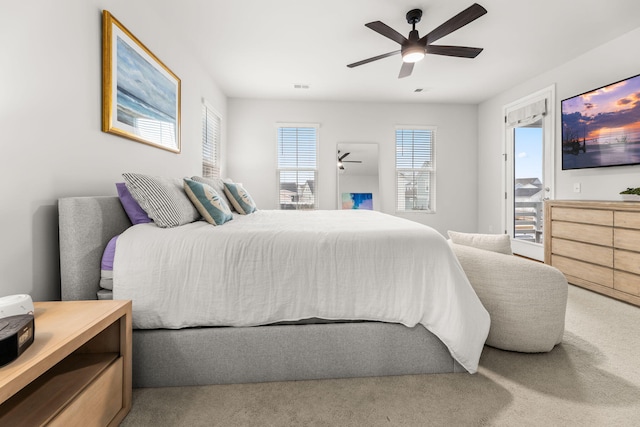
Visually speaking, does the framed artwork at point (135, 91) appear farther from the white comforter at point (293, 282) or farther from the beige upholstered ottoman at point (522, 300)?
the beige upholstered ottoman at point (522, 300)

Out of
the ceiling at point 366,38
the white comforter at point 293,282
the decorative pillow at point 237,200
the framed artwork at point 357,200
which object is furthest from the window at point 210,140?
the white comforter at point 293,282

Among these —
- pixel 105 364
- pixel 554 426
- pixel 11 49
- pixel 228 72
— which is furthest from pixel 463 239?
pixel 228 72

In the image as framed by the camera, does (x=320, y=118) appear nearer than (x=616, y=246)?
No

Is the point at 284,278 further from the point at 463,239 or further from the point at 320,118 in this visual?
the point at 320,118

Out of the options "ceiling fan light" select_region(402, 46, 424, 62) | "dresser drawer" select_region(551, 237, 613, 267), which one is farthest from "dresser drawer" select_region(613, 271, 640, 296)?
"ceiling fan light" select_region(402, 46, 424, 62)

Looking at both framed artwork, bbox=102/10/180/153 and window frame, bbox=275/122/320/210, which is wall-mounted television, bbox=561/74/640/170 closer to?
window frame, bbox=275/122/320/210

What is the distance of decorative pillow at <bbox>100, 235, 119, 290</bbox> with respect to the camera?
4.97 feet

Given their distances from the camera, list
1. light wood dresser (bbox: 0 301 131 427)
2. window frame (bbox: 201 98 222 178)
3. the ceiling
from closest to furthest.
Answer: light wood dresser (bbox: 0 301 131 427)
the ceiling
window frame (bbox: 201 98 222 178)

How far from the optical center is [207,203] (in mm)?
1995

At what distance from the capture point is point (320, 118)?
17.8 ft

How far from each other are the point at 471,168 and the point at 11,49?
610 cm

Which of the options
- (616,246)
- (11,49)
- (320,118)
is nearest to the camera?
(11,49)

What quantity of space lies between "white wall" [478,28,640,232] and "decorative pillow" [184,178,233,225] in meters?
4.04

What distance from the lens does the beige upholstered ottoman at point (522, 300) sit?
1.71 m
